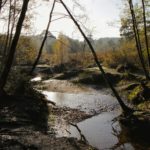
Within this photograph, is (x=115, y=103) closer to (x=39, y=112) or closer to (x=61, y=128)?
(x=39, y=112)

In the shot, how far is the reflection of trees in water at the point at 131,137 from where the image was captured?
564 inches

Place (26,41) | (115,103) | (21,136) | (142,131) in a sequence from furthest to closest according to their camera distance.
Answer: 1. (26,41)
2. (115,103)
3. (142,131)
4. (21,136)

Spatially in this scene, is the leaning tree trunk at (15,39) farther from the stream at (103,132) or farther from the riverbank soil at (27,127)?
the stream at (103,132)

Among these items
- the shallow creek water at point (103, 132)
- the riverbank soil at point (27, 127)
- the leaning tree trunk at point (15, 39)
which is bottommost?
the shallow creek water at point (103, 132)

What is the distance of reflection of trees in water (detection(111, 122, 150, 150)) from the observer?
14.3 meters

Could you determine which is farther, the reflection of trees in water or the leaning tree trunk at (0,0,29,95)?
the leaning tree trunk at (0,0,29,95)

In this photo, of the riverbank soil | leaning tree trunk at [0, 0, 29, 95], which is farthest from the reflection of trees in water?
leaning tree trunk at [0, 0, 29, 95]

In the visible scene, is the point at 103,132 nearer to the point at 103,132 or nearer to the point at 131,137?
the point at 103,132

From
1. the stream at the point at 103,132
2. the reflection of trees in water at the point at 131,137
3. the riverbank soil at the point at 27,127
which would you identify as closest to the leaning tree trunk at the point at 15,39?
the riverbank soil at the point at 27,127

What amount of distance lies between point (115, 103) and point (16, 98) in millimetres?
9825

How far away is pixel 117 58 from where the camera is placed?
60062 millimetres

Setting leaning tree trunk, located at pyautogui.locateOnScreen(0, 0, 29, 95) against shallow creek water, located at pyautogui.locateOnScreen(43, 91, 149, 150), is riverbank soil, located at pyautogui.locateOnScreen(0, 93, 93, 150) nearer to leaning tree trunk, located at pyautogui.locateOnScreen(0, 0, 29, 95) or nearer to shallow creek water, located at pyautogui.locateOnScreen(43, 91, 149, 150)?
shallow creek water, located at pyautogui.locateOnScreen(43, 91, 149, 150)

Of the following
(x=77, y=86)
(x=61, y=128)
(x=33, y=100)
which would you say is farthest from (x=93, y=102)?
(x=77, y=86)

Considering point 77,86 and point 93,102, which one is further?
point 77,86
